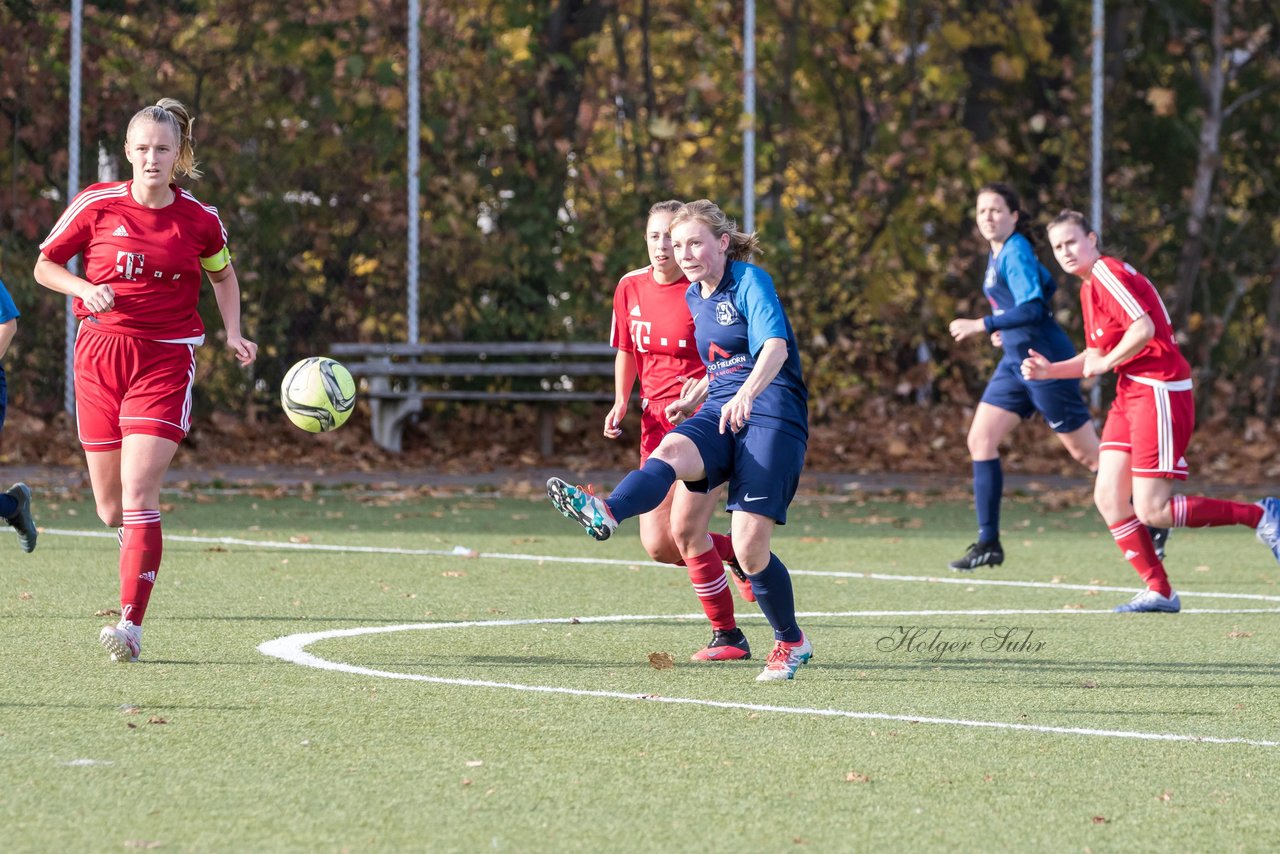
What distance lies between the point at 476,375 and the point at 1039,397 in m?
7.38

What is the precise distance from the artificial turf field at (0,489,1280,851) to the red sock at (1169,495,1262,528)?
1.34 feet

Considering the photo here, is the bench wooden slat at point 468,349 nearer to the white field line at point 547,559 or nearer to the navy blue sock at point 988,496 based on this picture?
the white field line at point 547,559

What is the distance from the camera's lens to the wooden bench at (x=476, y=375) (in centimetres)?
1698

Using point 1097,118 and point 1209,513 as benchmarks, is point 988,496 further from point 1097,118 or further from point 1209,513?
point 1097,118

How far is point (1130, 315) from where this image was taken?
8938 mm

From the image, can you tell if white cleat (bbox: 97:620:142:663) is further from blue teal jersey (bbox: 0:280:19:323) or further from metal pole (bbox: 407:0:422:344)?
metal pole (bbox: 407:0:422:344)

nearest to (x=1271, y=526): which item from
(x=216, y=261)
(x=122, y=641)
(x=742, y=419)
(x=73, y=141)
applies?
(x=742, y=419)

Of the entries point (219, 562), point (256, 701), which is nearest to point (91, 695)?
point (256, 701)

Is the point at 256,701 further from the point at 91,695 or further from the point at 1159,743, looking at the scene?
the point at 1159,743

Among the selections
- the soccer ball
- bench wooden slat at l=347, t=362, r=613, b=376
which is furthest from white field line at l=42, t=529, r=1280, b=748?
bench wooden slat at l=347, t=362, r=613, b=376

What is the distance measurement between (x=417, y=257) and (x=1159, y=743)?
39.9 feet

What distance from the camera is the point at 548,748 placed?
556 cm

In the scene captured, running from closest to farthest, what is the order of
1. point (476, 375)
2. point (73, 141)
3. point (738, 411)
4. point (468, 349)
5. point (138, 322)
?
point (738, 411) → point (138, 322) → point (73, 141) → point (468, 349) → point (476, 375)

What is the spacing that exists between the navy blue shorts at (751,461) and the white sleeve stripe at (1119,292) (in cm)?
261
